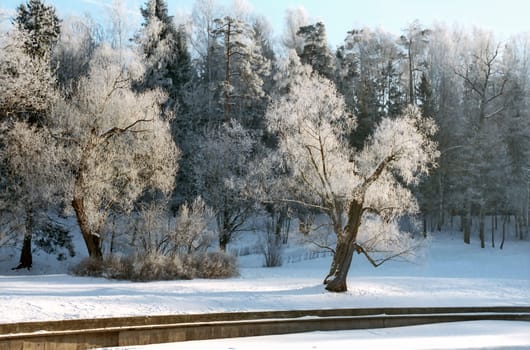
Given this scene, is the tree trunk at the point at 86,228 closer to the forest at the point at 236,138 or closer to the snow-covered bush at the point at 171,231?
the forest at the point at 236,138

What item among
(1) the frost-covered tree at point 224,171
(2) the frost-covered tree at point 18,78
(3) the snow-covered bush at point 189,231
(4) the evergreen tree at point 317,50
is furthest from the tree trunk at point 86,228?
(4) the evergreen tree at point 317,50

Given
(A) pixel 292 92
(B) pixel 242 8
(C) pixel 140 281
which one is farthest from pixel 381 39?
(C) pixel 140 281

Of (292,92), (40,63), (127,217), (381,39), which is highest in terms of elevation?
(381,39)

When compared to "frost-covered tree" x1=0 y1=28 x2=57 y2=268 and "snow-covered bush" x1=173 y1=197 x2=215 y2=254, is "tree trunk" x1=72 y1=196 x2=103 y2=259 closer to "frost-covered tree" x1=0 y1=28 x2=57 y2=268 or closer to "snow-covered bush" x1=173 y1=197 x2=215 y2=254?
"frost-covered tree" x1=0 y1=28 x2=57 y2=268

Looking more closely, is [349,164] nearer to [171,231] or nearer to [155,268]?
[155,268]

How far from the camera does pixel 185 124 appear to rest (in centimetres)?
3291

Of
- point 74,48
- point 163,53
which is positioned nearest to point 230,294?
point 163,53

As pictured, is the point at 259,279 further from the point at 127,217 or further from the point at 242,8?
the point at 242,8

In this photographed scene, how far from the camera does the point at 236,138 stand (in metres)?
30.0

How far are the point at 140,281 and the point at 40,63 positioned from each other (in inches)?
381

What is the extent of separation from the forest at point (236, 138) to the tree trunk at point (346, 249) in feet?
0.19

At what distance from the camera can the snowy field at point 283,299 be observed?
31.7 feet

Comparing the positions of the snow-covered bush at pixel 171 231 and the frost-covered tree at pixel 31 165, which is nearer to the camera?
the frost-covered tree at pixel 31 165

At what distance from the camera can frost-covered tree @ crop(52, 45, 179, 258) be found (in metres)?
18.6
